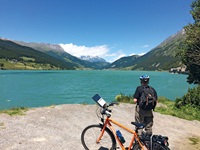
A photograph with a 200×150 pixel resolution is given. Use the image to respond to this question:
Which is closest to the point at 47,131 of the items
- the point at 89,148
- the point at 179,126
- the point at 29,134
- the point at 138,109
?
the point at 29,134

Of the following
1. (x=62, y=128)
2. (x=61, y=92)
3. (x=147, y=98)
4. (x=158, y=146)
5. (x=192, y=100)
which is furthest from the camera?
(x=61, y=92)

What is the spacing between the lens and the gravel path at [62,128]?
986 cm

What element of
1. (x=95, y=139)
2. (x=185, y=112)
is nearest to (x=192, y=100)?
(x=185, y=112)

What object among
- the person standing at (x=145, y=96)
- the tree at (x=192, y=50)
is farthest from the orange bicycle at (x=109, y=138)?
the tree at (x=192, y=50)

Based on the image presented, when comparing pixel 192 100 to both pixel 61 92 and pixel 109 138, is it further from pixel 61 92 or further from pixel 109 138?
pixel 61 92

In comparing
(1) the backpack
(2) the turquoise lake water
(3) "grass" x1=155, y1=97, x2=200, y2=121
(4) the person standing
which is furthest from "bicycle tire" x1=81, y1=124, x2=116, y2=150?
(2) the turquoise lake water

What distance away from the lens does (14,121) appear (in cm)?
1270

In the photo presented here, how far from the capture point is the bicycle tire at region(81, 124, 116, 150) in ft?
28.3

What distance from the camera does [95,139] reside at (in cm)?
905

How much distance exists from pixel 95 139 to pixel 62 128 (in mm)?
3908

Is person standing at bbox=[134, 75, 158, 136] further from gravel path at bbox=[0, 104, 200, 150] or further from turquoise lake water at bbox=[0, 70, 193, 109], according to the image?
turquoise lake water at bbox=[0, 70, 193, 109]

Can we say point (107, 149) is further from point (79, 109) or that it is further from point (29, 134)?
point (79, 109)

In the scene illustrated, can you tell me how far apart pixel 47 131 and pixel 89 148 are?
10.5 ft

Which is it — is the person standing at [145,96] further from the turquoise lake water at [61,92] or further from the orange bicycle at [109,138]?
the turquoise lake water at [61,92]
